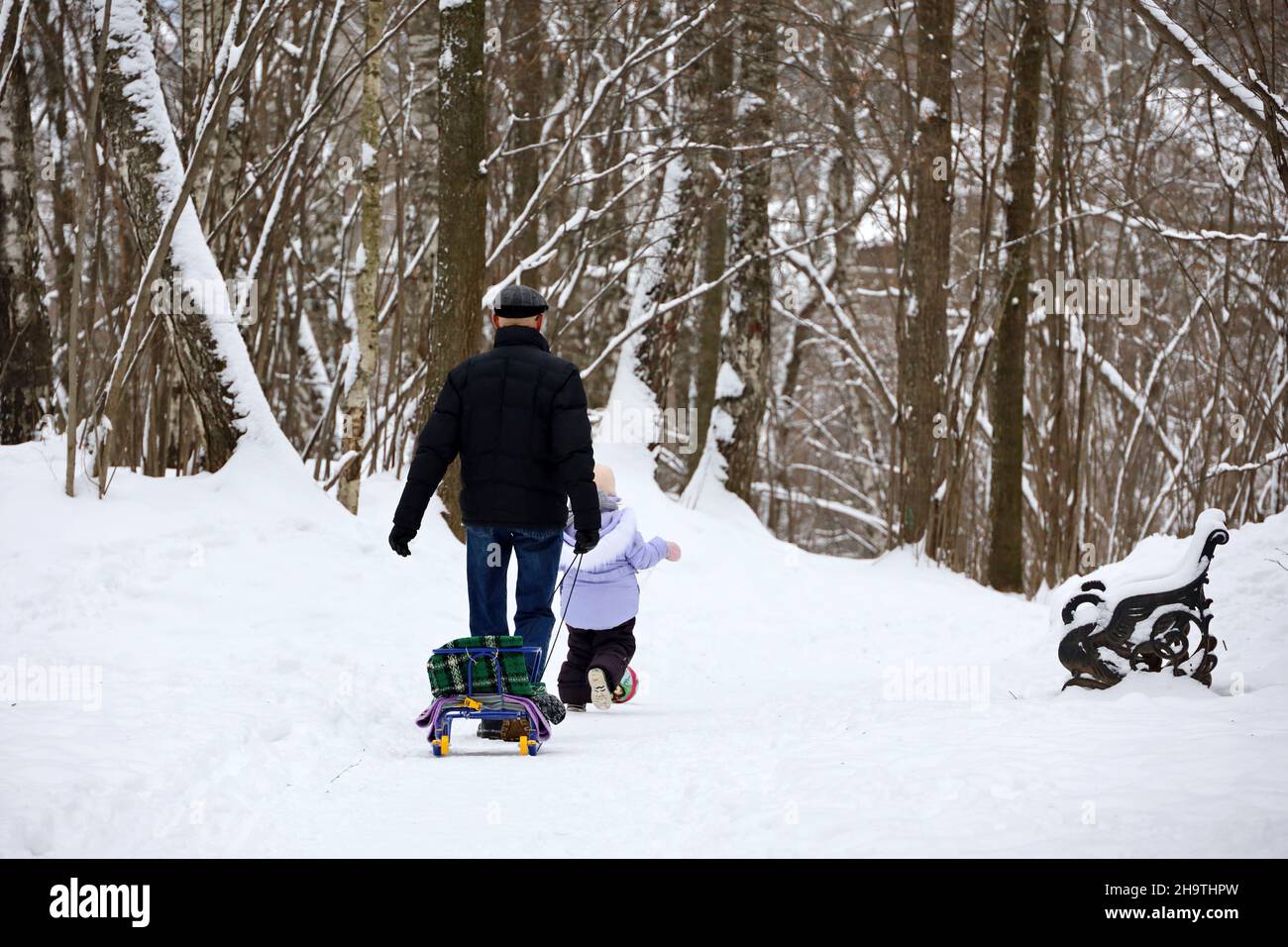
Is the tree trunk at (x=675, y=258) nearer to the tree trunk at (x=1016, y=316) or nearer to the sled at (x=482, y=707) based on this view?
the tree trunk at (x=1016, y=316)

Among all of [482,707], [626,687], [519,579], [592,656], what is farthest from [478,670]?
[626,687]

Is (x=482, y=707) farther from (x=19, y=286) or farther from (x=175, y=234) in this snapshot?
(x=19, y=286)

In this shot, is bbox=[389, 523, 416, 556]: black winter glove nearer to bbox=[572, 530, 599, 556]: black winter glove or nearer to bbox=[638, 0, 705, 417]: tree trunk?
bbox=[572, 530, 599, 556]: black winter glove

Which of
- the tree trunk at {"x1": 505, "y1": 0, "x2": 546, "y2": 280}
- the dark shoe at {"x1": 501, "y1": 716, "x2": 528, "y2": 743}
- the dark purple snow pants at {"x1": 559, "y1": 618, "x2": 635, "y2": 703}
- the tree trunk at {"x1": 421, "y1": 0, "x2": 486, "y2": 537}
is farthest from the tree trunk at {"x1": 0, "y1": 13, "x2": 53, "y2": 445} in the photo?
the dark shoe at {"x1": 501, "y1": 716, "x2": 528, "y2": 743}

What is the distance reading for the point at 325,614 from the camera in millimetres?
6801

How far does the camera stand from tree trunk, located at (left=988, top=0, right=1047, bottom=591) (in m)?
12.7

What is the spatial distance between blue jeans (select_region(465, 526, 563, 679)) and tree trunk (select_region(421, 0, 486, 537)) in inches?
168

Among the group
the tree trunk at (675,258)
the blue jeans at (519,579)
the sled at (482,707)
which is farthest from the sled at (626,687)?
the tree trunk at (675,258)

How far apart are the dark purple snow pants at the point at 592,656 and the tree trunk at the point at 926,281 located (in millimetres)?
6558

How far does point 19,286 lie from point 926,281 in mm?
8257

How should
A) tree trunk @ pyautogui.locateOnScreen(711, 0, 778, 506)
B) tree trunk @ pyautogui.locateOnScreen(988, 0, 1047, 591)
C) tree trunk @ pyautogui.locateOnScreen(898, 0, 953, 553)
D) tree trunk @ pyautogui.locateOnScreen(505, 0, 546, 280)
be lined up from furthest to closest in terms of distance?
1. tree trunk @ pyautogui.locateOnScreen(711, 0, 778, 506)
2. tree trunk @ pyautogui.locateOnScreen(505, 0, 546, 280)
3. tree trunk @ pyautogui.locateOnScreen(988, 0, 1047, 591)
4. tree trunk @ pyautogui.locateOnScreen(898, 0, 953, 553)

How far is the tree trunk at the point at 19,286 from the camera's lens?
30.0 ft

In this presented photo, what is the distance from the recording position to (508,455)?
5.29m
